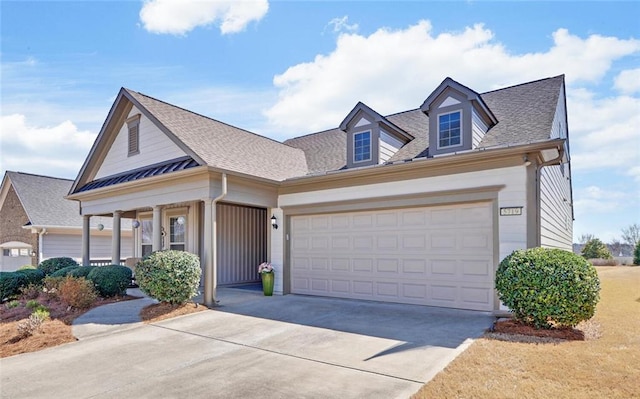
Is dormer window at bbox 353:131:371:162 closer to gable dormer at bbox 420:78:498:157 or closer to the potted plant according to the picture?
gable dormer at bbox 420:78:498:157

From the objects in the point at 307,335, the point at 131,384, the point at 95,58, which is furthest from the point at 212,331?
the point at 95,58

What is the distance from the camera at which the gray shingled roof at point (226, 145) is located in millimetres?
10870

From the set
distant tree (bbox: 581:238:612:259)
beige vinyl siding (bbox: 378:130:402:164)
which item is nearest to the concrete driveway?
beige vinyl siding (bbox: 378:130:402:164)

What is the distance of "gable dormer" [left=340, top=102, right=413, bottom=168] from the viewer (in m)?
11.3

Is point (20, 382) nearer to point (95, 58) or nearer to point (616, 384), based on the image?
point (616, 384)

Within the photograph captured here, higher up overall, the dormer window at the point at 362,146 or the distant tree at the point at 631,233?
the dormer window at the point at 362,146

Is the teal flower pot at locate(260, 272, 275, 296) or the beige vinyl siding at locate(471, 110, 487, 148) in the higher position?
the beige vinyl siding at locate(471, 110, 487, 148)

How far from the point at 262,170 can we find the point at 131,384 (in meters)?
7.46

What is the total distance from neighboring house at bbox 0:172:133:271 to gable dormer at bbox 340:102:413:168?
15992mm

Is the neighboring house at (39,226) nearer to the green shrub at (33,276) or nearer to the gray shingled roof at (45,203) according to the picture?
the gray shingled roof at (45,203)

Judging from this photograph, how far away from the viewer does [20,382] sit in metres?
5.25

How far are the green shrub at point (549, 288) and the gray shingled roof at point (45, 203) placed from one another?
20731 millimetres

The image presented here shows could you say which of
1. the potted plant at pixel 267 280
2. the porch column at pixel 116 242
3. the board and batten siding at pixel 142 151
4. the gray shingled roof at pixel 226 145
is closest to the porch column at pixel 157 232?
the board and batten siding at pixel 142 151

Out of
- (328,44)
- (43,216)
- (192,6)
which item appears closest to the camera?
(192,6)
